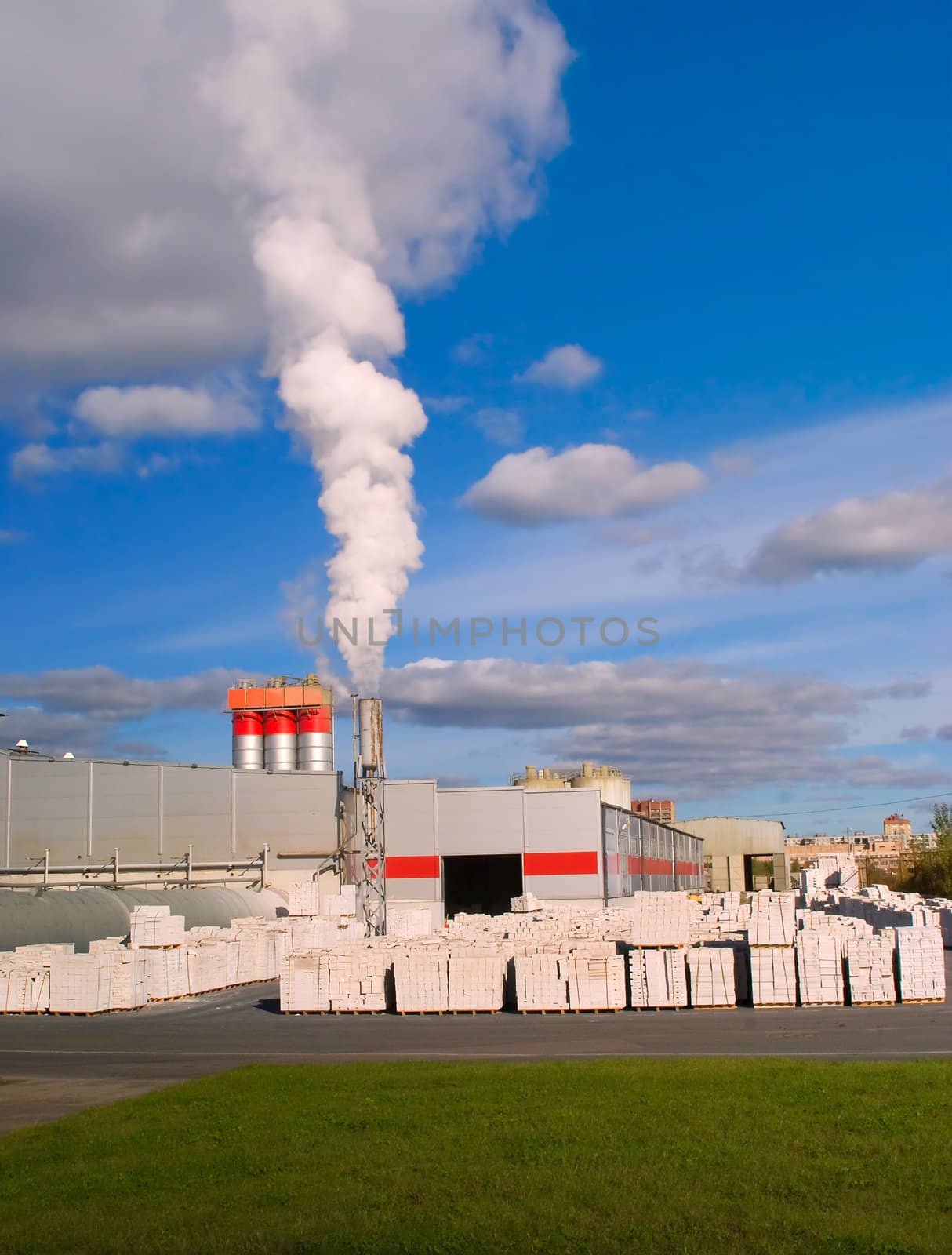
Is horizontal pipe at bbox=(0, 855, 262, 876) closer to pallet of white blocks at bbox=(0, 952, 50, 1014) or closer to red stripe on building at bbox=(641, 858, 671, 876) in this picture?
pallet of white blocks at bbox=(0, 952, 50, 1014)

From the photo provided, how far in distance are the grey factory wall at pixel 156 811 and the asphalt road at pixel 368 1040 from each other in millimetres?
24031

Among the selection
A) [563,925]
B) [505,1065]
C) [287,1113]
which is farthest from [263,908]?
[287,1113]

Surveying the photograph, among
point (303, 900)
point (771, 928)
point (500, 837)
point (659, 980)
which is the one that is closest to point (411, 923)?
point (303, 900)

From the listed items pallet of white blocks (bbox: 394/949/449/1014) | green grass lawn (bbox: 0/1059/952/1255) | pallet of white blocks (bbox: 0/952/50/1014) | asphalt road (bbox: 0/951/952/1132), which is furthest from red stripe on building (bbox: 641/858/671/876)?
green grass lawn (bbox: 0/1059/952/1255)

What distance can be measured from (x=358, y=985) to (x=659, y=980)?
6.90 m

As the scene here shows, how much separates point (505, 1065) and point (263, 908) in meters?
34.9

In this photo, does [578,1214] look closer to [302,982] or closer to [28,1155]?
[28,1155]

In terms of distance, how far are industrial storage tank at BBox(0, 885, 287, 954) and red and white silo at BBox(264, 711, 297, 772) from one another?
17.3 metres

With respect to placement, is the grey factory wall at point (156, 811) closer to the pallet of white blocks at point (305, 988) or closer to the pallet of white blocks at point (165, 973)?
the pallet of white blocks at point (165, 973)

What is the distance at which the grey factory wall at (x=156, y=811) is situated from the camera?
1965 inches

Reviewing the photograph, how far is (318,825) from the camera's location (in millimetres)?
53750

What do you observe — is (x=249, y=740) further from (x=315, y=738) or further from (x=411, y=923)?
(x=411, y=923)

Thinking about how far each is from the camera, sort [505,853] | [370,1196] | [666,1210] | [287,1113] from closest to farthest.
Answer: [666,1210] → [370,1196] → [287,1113] → [505,853]

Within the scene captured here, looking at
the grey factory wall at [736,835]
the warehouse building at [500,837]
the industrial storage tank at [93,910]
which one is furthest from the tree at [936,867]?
the industrial storage tank at [93,910]
